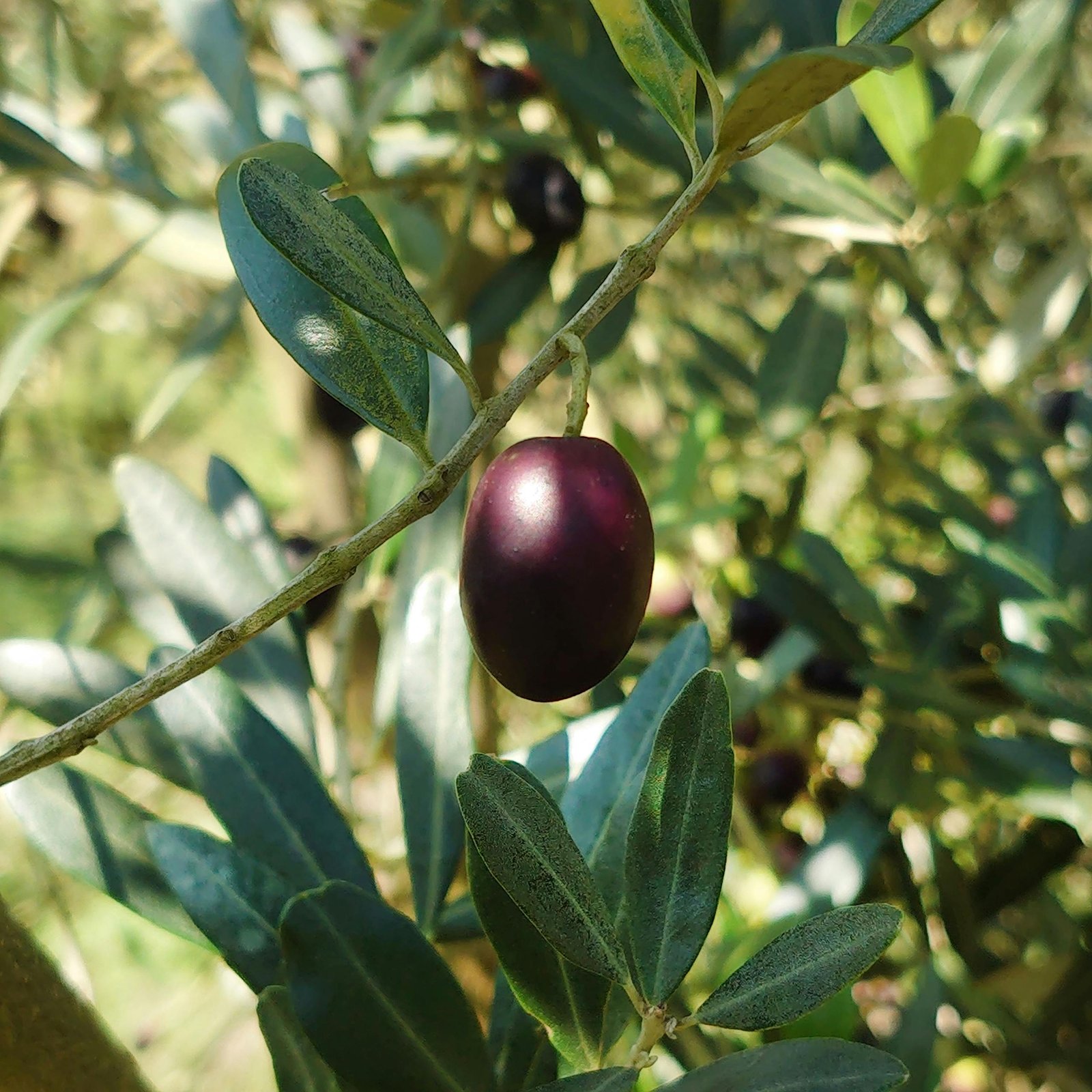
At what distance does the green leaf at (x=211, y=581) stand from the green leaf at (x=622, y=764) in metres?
0.20

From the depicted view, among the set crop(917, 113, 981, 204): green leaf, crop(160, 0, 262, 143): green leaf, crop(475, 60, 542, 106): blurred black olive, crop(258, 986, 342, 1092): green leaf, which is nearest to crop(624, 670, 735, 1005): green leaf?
crop(258, 986, 342, 1092): green leaf

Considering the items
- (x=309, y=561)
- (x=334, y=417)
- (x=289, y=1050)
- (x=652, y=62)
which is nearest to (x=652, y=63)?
(x=652, y=62)

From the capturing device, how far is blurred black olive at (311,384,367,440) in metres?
1.18

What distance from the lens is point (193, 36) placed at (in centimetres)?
90

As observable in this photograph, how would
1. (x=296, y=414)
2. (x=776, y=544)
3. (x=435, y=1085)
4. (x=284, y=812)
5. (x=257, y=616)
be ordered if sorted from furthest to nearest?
(x=296, y=414) → (x=776, y=544) → (x=284, y=812) → (x=435, y=1085) → (x=257, y=616)

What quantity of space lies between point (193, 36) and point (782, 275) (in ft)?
4.08

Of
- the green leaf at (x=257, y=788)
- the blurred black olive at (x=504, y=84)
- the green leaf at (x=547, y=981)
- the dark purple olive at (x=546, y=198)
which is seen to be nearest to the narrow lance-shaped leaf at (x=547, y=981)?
the green leaf at (x=547, y=981)

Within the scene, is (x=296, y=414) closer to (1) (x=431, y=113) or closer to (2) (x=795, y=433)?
(1) (x=431, y=113)

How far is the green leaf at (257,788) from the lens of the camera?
517mm

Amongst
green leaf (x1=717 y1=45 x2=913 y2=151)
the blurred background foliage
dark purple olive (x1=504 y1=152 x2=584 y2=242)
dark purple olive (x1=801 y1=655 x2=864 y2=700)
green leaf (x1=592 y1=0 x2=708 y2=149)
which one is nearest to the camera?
green leaf (x1=717 y1=45 x2=913 y2=151)

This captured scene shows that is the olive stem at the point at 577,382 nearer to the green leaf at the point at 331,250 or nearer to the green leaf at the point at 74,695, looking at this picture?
the green leaf at the point at 331,250

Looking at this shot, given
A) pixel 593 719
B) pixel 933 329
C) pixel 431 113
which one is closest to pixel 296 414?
pixel 431 113

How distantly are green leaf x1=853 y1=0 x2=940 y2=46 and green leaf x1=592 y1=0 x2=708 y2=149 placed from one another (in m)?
0.06

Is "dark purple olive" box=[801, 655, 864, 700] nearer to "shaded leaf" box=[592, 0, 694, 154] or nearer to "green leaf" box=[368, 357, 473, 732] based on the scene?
"green leaf" box=[368, 357, 473, 732]
